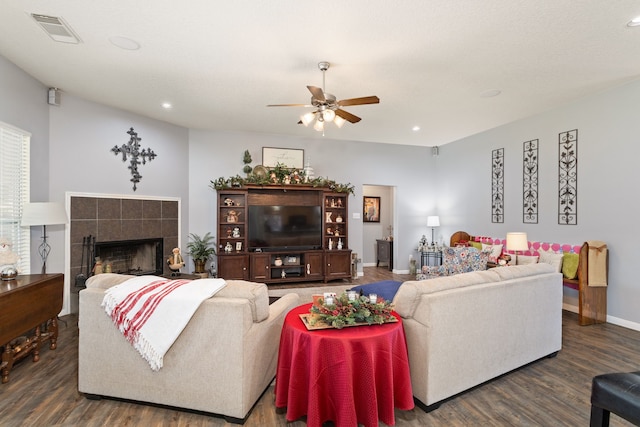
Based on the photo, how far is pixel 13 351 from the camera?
2543 millimetres

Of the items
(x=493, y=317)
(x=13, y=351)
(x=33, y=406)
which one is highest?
(x=493, y=317)

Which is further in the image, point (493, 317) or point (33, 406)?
point (493, 317)

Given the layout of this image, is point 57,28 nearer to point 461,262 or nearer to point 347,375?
point 347,375

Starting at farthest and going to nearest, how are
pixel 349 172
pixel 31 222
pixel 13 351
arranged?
pixel 349 172 < pixel 31 222 < pixel 13 351

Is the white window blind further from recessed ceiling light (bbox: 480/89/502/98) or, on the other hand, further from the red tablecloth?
recessed ceiling light (bbox: 480/89/502/98)

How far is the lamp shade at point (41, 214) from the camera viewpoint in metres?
3.18

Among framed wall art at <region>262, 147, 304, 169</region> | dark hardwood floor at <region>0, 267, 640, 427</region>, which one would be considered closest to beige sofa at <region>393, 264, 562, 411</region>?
dark hardwood floor at <region>0, 267, 640, 427</region>

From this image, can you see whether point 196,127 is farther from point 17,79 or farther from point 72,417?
point 72,417

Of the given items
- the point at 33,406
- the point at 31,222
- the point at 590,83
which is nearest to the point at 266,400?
the point at 33,406

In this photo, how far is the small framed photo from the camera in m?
8.09

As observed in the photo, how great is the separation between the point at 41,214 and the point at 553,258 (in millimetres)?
6140

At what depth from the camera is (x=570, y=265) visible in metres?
4.07

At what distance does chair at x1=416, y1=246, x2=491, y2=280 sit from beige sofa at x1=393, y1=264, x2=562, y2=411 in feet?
4.30

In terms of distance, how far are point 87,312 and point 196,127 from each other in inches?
164
